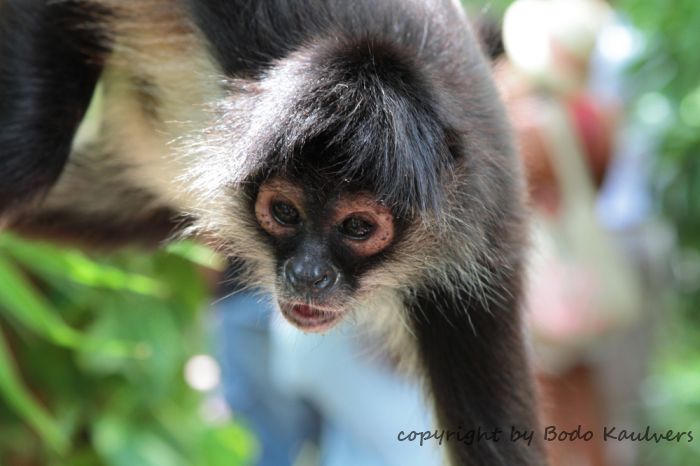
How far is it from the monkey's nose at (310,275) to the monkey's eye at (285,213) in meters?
0.11

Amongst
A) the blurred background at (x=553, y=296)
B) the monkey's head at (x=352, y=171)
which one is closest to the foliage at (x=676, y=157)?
the blurred background at (x=553, y=296)

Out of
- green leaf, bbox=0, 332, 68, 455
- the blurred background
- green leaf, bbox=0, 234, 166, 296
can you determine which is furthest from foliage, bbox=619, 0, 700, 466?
green leaf, bbox=0, 332, 68, 455

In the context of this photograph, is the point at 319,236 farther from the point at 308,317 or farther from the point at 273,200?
the point at 308,317

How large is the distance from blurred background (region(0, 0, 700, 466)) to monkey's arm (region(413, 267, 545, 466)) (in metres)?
0.23

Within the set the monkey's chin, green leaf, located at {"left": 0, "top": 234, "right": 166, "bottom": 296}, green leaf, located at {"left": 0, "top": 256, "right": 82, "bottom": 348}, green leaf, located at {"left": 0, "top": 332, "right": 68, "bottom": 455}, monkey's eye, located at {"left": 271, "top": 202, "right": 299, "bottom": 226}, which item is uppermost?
monkey's eye, located at {"left": 271, "top": 202, "right": 299, "bottom": 226}

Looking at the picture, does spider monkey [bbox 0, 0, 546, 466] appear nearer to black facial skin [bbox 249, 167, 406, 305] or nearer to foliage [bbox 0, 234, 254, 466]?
black facial skin [bbox 249, 167, 406, 305]

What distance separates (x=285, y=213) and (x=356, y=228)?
0.63 feet

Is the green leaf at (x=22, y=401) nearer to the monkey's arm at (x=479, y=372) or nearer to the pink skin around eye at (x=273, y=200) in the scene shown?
the pink skin around eye at (x=273, y=200)

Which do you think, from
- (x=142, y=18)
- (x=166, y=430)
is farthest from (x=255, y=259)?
(x=166, y=430)

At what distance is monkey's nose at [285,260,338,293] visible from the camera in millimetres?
2520

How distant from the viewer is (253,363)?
570 centimetres

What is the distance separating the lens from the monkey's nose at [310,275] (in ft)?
8.27

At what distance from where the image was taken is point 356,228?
2543 mm

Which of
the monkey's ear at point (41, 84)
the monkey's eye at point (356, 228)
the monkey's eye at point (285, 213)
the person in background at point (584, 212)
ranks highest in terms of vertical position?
the person in background at point (584, 212)
